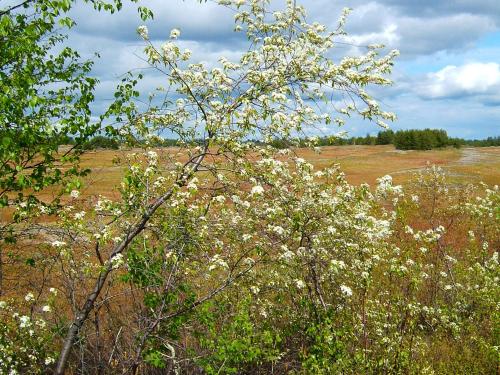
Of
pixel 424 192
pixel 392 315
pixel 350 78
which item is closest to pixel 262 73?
pixel 350 78

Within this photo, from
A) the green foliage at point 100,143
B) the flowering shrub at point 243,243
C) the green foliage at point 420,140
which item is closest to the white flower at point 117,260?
the flowering shrub at point 243,243

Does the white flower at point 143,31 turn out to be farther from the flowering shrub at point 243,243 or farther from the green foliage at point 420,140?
the green foliage at point 420,140

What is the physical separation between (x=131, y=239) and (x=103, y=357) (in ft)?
9.96

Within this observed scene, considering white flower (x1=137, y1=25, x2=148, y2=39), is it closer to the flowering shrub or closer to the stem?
the flowering shrub

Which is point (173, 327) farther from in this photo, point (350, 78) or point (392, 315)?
point (350, 78)

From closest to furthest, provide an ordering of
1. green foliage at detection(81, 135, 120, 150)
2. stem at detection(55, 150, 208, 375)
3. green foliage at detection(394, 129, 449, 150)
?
stem at detection(55, 150, 208, 375)
green foliage at detection(81, 135, 120, 150)
green foliage at detection(394, 129, 449, 150)

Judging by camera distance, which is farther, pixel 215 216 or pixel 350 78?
pixel 215 216

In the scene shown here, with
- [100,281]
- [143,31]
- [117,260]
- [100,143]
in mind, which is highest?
[143,31]

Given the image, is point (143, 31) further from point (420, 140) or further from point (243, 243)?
point (420, 140)

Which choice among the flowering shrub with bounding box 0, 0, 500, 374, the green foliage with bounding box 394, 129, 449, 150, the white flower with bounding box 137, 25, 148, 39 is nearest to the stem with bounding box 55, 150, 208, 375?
the flowering shrub with bounding box 0, 0, 500, 374

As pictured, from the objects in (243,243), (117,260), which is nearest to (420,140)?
(243,243)

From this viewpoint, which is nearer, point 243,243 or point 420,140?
point 243,243

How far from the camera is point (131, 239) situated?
9383 millimetres

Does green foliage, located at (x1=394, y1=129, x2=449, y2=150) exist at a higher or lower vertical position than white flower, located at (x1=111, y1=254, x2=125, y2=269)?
higher
